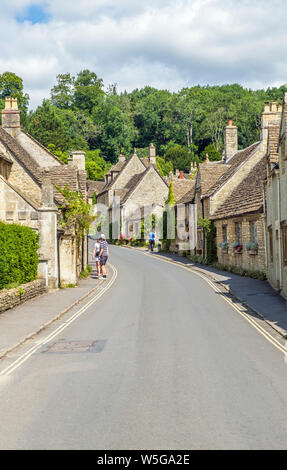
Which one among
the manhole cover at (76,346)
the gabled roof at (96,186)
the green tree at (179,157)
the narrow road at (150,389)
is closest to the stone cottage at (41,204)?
the narrow road at (150,389)

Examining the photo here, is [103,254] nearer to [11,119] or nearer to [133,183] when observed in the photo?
[11,119]

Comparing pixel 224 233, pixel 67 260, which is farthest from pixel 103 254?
pixel 224 233

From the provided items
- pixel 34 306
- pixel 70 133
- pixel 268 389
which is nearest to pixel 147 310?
pixel 34 306

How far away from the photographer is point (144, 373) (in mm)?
8773

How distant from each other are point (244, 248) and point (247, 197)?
3.79 m

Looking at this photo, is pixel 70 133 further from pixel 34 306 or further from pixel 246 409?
pixel 246 409

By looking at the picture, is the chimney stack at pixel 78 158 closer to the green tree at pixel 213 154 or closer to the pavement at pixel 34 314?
the pavement at pixel 34 314

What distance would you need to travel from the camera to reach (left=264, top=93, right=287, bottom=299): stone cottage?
19.3 metres

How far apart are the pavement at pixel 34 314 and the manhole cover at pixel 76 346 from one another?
0.93m

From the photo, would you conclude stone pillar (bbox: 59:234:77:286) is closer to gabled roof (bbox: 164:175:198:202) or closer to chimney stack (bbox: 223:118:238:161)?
chimney stack (bbox: 223:118:238:161)

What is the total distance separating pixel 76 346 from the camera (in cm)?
1124

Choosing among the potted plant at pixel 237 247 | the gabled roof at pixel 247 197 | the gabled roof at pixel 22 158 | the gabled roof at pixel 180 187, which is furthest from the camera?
the gabled roof at pixel 180 187

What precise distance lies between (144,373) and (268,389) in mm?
2158

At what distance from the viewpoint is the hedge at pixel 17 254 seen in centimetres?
1861
